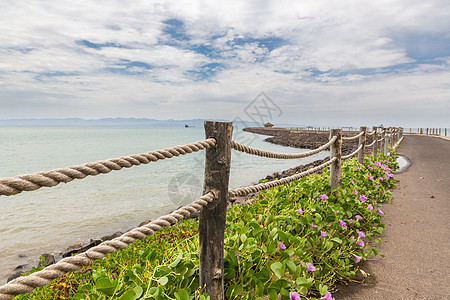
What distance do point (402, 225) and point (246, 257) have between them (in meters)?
2.97

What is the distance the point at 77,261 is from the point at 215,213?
842 millimetres

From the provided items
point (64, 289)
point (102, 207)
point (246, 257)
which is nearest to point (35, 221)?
point (102, 207)

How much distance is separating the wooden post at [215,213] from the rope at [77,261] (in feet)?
0.47

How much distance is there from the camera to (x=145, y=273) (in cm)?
240

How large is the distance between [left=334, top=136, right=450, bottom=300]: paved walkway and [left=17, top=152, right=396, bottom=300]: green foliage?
0.65ft

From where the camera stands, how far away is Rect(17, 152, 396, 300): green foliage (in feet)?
6.00

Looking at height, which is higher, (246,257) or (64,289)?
(246,257)

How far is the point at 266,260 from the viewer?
2.28 m

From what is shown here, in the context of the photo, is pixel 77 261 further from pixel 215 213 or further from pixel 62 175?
pixel 215 213

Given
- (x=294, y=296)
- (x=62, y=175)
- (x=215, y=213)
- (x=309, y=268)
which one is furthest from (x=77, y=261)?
(x=309, y=268)

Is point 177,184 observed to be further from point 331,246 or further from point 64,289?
point 331,246

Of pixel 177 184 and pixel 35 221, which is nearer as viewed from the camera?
pixel 35 221

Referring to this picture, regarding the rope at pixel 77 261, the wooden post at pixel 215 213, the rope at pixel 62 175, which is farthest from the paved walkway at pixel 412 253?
the rope at pixel 62 175

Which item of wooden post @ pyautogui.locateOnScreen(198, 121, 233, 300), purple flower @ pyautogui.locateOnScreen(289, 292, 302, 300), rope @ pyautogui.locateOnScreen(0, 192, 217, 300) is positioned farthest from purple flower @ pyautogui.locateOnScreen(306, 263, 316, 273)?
rope @ pyautogui.locateOnScreen(0, 192, 217, 300)
